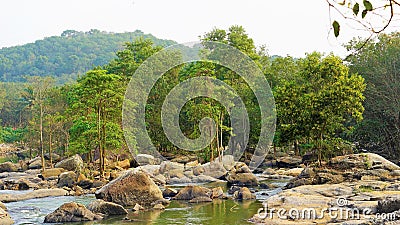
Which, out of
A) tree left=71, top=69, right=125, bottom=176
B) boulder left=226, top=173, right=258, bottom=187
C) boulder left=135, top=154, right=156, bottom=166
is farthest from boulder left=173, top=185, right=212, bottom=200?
boulder left=135, top=154, right=156, bottom=166

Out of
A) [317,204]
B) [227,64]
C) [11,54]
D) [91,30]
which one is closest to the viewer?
[317,204]

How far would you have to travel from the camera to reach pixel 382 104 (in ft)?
89.8

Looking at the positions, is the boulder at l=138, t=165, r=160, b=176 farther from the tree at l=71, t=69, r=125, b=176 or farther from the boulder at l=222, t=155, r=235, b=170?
the boulder at l=222, t=155, r=235, b=170

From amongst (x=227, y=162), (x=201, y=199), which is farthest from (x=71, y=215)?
(x=227, y=162)

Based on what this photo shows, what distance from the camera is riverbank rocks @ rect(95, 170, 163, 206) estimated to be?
52.1ft

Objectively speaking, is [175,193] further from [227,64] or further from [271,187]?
[227,64]

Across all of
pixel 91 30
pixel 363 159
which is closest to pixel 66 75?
pixel 91 30

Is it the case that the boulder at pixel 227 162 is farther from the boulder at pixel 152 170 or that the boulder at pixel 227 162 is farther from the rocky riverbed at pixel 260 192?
the boulder at pixel 152 170

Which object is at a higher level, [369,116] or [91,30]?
[91,30]

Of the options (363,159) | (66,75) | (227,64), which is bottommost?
(363,159)

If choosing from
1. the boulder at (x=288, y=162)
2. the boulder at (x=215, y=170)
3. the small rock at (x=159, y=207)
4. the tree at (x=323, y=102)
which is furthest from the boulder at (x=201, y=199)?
the boulder at (x=288, y=162)

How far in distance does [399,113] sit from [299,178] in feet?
33.2

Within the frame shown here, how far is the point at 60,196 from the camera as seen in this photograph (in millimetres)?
19453

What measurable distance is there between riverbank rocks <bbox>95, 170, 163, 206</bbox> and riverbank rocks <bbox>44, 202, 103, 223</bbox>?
2117 millimetres
